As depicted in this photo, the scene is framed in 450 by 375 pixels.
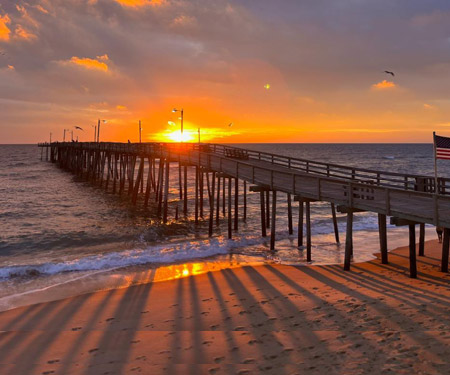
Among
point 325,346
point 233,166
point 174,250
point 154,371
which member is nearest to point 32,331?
point 154,371

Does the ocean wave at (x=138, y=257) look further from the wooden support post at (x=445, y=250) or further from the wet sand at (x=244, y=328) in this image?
the wooden support post at (x=445, y=250)

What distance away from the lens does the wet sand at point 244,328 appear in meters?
6.60

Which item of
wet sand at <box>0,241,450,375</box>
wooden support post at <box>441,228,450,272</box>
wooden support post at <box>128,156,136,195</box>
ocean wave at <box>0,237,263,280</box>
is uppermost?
wooden support post at <box>128,156,136,195</box>

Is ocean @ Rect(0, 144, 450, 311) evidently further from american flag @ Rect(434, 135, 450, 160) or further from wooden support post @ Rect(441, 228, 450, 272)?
american flag @ Rect(434, 135, 450, 160)

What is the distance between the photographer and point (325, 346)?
23.1 ft

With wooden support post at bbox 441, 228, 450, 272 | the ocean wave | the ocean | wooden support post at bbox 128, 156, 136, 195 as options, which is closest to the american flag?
wooden support post at bbox 441, 228, 450, 272

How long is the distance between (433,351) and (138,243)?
16.8 meters

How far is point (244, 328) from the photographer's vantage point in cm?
831

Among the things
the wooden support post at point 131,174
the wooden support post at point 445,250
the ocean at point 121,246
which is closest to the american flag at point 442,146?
the wooden support post at point 445,250

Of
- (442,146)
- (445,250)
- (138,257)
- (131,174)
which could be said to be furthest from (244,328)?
(131,174)

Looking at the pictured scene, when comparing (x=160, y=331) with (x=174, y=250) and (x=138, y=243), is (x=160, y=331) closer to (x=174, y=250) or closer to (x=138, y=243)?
(x=174, y=250)

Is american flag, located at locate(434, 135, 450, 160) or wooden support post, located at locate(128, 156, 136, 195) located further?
wooden support post, located at locate(128, 156, 136, 195)

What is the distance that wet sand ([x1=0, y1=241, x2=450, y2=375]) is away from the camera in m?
6.60

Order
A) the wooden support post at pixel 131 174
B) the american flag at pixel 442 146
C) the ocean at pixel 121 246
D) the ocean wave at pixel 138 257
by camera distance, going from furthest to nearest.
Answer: the wooden support post at pixel 131 174 → the ocean wave at pixel 138 257 → the ocean at pixel 121 246 → the american flag at pixel 442 146
